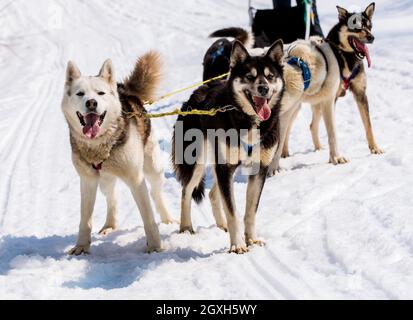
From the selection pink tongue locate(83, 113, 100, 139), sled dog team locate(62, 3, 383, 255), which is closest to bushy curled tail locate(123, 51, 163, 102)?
sled dog team locate(62, 3, 383, 255)

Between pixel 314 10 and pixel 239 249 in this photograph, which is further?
pixel 314 10

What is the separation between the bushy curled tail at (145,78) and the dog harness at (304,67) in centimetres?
123

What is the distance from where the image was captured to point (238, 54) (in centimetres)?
334

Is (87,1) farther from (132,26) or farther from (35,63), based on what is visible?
(35,63)

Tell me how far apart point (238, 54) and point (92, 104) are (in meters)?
0.83

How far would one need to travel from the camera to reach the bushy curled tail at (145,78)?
Answer: 3807 millimetres

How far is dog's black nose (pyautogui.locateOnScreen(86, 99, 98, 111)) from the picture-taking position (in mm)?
3113

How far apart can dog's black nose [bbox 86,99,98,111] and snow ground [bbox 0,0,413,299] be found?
822 mm

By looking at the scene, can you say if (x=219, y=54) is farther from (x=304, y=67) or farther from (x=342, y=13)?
(x=342, y=13)

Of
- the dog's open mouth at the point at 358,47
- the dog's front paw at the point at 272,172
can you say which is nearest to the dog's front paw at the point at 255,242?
the dog's front paw at the point at 272,172

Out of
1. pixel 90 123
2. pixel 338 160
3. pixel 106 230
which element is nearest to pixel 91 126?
pixel 90 123

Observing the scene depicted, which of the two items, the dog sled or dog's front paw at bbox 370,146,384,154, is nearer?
dog's front paw at bbox 370,146,384,154

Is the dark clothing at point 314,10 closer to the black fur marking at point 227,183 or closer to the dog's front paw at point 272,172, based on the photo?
the dog's front paw at point 272,172

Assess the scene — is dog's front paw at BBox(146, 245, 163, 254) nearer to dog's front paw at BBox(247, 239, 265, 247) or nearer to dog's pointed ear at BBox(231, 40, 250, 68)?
dog's front paw at BBox(247, 239, 265, 247)
